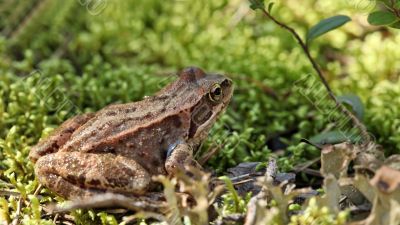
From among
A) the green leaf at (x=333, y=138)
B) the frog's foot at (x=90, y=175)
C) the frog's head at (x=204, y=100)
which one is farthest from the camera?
the green leaf at (x=333, y=138)

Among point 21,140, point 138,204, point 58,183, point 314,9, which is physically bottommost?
point 138,204

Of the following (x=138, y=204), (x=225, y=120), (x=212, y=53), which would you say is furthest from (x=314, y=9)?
(x=138, y=204)

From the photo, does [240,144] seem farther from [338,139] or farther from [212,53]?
[212,53]

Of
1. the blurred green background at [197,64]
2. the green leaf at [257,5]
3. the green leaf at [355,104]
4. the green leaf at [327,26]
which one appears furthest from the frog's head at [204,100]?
the green leaf at [355,104]

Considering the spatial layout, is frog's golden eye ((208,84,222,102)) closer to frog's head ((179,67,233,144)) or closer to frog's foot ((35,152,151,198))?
frog's head ((179,67,233,144))

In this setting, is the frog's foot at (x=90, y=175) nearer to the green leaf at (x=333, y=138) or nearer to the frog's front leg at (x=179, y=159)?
the frog's front leg at (x=179, y=159)
